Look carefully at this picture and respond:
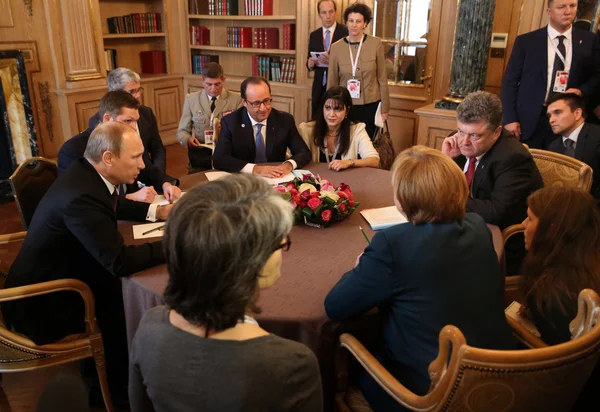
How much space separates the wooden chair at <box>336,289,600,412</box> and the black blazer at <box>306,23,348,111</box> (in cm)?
433

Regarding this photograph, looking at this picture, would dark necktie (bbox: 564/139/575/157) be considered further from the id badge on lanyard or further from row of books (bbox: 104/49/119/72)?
row of books (bbox: 104/49/119/72)

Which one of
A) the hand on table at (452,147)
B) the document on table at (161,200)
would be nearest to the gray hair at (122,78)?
the document on table at (161,200)

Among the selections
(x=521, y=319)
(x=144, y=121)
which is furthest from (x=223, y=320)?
(x=144, y=121)

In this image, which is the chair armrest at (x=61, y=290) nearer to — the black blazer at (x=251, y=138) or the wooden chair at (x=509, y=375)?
the wooden chair at (x=509, y=375)

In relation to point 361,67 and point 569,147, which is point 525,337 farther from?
point 361,67

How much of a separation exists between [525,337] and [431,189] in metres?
0.71

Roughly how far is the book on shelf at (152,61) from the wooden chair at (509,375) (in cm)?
636

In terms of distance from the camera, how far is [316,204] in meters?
2.18

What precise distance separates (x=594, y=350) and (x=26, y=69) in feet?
18.0

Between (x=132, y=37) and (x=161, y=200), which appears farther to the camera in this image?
(x=132, y=37)

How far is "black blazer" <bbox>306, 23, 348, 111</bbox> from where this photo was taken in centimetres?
521

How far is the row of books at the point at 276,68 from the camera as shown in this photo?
615cm

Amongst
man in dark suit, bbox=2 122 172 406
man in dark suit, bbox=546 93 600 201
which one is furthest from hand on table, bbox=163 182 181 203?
man in dark suit, bbox=546 93 600 201

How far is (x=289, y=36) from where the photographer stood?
600 cm
